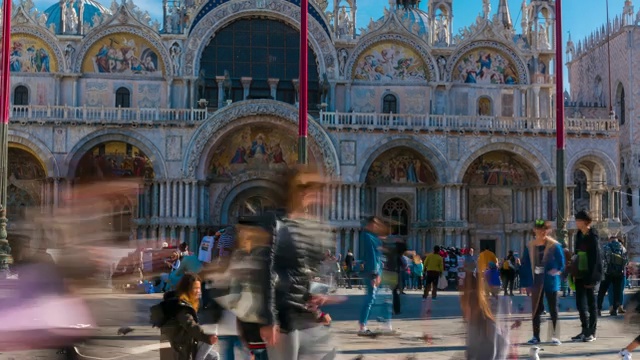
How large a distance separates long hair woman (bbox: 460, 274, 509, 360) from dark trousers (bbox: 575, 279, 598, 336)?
16.1 ft

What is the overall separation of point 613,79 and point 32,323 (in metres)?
49.9

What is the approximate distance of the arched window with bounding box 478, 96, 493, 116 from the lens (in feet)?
132

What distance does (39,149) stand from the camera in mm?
36062

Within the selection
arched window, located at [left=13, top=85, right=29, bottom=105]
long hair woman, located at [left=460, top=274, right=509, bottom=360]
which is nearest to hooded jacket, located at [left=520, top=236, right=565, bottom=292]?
long hair woman, located at [left=460, top=274, right=509, bottom=360]

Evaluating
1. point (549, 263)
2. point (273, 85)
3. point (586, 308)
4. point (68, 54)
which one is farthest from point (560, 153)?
point (68, 54)

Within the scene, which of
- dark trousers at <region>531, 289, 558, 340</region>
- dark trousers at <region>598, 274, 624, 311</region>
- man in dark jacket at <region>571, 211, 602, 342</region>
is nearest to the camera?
dark trousers at <region>531, 289, 558, 340</region>

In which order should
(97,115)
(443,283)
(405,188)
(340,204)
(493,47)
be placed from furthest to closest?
1. (493,47)
2. (405,188)
3. (340,204)
4. (97,115)
5. (443,283)

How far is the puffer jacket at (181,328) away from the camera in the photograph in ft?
28.7

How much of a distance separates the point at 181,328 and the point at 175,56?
102 ft

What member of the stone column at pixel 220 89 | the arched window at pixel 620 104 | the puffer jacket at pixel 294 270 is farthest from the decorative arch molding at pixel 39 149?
the arched window at pixel 620 104

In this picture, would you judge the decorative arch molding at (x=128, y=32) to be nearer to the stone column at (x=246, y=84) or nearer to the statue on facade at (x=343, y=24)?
the stone column at (x=246, y=84)

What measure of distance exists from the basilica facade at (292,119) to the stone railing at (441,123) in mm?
73

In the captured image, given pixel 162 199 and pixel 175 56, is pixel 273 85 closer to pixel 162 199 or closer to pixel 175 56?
pixel 175 56

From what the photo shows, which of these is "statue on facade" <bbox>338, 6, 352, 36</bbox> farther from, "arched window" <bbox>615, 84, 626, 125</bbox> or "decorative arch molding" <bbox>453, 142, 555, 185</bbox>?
"arched window" <bbox>615, 84, 626, 125</bbox>
